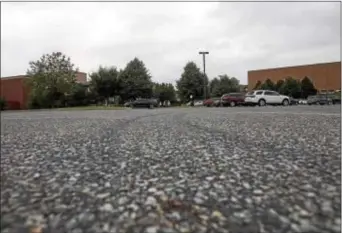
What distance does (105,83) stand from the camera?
60.5 meters

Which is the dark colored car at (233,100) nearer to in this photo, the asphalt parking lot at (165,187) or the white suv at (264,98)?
the white suv at (264,98)

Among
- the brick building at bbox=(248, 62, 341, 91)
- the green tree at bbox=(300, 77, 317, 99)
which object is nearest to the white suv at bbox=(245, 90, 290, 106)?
the green tree at bbox=(300, 77, 317, 99)

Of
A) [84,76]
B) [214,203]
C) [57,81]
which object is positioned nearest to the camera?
[214,203]

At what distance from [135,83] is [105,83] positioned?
188 inches

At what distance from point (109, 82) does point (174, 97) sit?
538 inches

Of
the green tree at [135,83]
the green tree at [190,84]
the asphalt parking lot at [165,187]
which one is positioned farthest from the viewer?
the green tree at [190,84]

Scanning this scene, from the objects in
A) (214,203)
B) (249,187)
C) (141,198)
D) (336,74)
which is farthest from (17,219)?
(336,74)

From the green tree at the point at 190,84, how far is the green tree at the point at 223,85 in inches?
209

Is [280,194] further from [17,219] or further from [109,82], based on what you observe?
[109,82]

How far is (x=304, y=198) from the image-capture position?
4.60m

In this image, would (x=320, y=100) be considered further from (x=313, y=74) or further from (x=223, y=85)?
(x=313, y=74)

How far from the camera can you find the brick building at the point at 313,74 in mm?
77062

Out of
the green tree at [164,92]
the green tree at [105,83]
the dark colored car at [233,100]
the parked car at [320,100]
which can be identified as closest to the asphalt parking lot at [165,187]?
the dark colored car at [233,100]

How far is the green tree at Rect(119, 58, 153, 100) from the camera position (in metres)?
62.2
